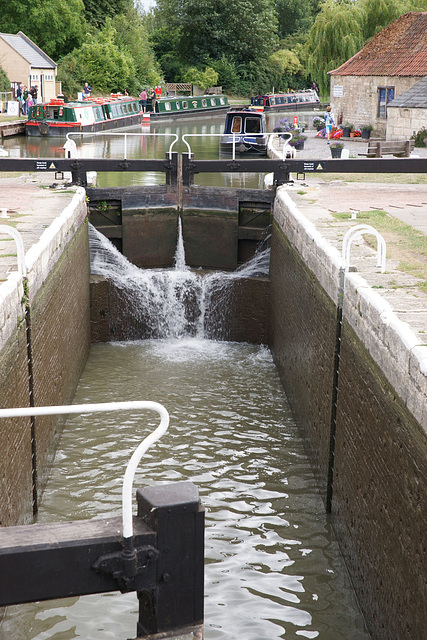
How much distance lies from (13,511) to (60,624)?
37.8 inches

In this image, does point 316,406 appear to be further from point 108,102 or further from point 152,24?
point 152,24

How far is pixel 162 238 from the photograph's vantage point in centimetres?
1373

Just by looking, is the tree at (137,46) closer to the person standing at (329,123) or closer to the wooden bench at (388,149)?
the person standing at (329,123)

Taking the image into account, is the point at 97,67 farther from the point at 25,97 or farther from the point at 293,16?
the point at 293,16

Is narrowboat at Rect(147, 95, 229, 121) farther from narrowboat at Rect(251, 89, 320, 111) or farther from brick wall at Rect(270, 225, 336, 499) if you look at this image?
brick wall at Rect(270, 225, 336, 499)

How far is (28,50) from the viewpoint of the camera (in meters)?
45.8

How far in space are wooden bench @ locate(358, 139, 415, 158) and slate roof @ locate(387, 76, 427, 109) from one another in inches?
164

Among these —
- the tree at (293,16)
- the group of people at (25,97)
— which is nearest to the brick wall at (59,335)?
the group of people at (25,97)

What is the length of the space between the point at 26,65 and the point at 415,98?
28799 millimetres

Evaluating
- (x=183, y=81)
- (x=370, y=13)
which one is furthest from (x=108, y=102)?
(x=183, y=81)

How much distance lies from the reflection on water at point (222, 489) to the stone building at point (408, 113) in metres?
14.1

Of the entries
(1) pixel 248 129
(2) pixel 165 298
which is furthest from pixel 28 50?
(2) pixel 165 298

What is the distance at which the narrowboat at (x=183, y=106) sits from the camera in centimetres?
4256

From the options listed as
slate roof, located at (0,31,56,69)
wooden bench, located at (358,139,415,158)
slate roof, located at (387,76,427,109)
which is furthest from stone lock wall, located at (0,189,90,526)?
slate roof, located at (0,31,56,69)
